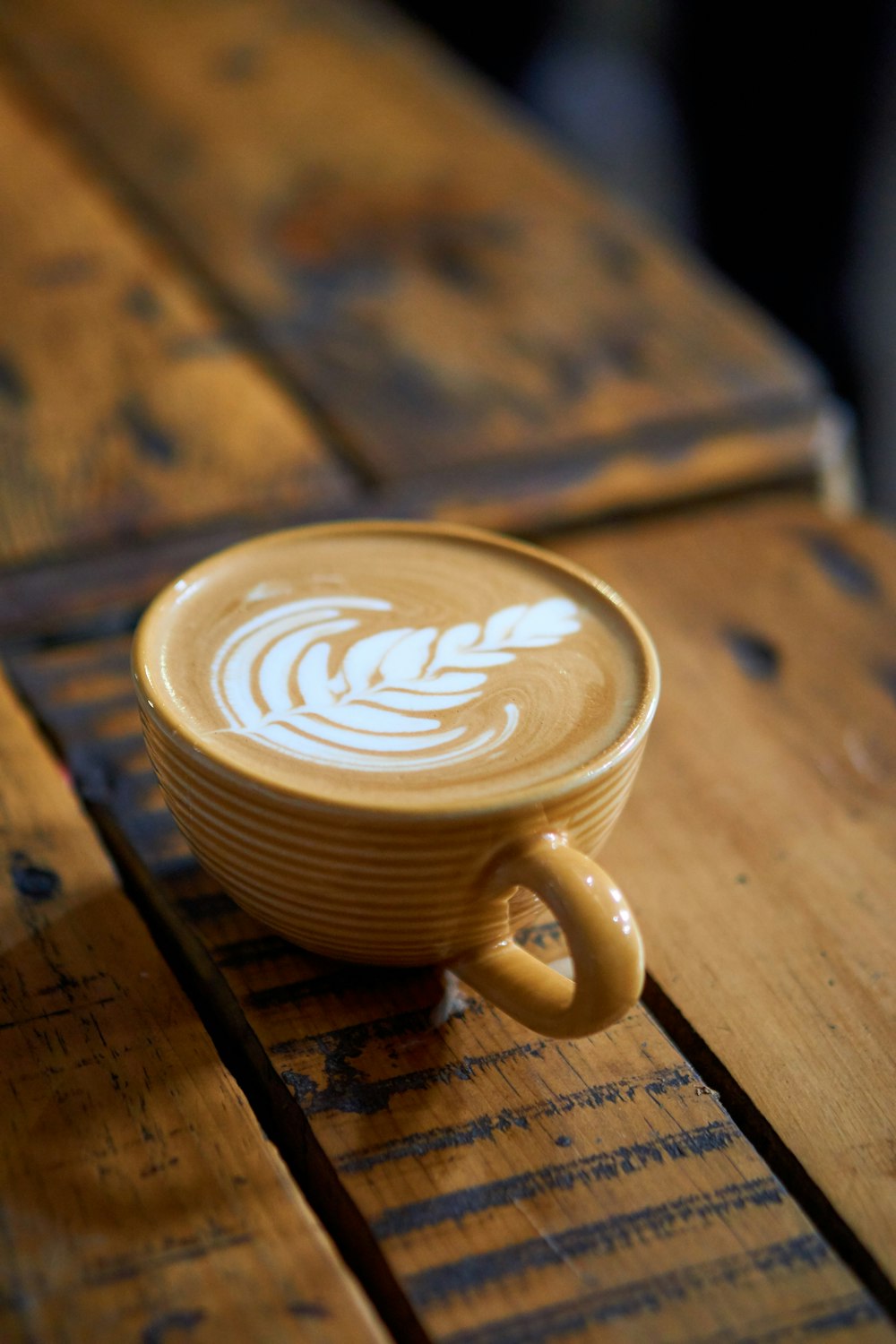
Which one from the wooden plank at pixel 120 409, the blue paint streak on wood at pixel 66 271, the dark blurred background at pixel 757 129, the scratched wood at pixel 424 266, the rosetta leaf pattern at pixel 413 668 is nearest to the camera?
the rosetta leaf pattern at pixel 413 668

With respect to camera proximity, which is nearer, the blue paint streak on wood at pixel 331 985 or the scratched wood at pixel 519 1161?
the scratched wood at pixel 519 1161

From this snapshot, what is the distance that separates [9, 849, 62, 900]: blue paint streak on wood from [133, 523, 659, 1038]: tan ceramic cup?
0.12 meters

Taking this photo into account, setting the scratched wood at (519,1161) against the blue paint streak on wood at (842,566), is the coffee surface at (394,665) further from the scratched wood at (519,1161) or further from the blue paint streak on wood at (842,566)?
the blue paint streak on wood at (842,566)

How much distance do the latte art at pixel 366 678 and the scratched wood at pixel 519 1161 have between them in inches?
5.1

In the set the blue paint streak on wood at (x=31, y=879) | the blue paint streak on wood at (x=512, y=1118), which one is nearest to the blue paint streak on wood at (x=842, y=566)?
the blue paint streak on wood at (x=512, y=1118)

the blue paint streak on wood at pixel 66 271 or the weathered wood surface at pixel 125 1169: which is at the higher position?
the weathered wood surface at pixel 125 1169

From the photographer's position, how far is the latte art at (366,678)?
20.6 inches

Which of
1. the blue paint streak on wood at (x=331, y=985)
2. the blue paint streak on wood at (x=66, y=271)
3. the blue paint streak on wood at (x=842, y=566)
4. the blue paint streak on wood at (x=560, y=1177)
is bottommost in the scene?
the blue paint streak on wood at (x=66, y=271)

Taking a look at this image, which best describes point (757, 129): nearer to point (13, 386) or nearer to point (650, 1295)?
point (13, 386)

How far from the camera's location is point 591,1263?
47cm

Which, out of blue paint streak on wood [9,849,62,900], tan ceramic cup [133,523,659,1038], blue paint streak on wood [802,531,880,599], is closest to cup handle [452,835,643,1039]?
tan ceramic cup [133,523,659,1038]

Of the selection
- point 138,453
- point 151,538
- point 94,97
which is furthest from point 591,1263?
point 94,97

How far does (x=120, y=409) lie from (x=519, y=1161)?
0.75 m

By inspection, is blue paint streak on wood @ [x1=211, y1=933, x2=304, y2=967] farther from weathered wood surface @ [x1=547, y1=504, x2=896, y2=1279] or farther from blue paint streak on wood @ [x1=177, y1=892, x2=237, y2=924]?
weathered wood surface @ [x1=547, y1=504, x2=896, y2=1279]
